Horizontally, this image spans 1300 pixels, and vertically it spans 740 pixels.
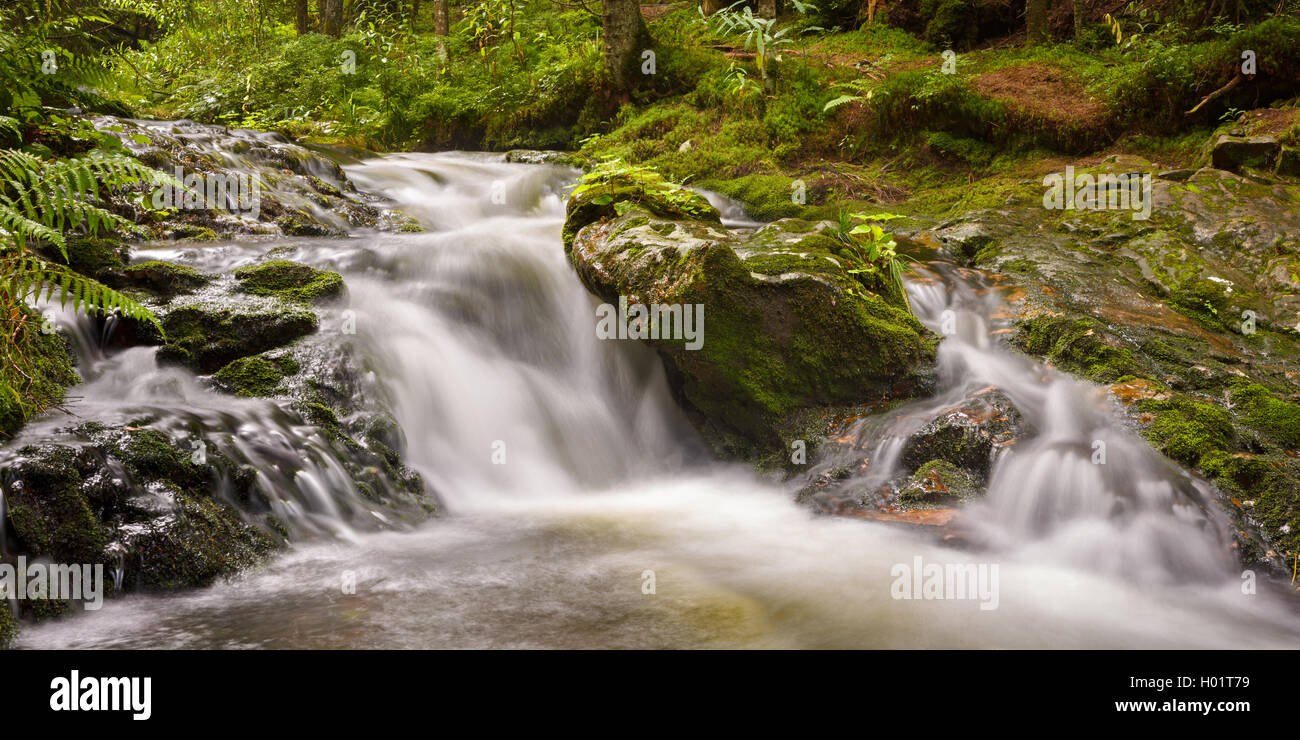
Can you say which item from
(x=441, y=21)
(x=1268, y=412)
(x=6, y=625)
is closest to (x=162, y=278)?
(x=6, y=625)

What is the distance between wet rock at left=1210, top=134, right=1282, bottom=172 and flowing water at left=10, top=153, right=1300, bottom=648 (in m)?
3.53

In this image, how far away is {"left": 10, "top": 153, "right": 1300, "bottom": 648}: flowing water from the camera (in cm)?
324

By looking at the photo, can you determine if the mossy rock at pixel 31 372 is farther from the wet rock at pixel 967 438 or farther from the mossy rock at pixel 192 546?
the wet rock at pixel 967 438

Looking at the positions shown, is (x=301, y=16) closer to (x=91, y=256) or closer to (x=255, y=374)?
(x=91, y=256)

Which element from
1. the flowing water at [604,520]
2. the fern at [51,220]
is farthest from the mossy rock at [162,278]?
the fern at [51,220]

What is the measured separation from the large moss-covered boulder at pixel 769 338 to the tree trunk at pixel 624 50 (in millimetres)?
7506

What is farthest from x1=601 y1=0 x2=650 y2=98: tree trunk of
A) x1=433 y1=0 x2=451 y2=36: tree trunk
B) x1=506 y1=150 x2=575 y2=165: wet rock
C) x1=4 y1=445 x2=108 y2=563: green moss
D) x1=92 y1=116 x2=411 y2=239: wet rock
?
Answer: x1=4 y1=445 x2=108 y2=563: green moss

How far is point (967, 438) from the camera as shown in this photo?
16.5 feet

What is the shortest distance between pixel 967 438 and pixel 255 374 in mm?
4722

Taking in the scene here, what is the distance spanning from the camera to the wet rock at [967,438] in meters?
4.95

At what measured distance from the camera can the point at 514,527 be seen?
4707 millimetres

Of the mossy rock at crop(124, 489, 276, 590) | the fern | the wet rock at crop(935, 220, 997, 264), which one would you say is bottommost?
the mossy rock at crop(124, 489, 276, 590)

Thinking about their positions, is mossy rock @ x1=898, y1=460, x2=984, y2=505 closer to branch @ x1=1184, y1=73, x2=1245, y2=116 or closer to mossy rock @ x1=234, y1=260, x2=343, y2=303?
mossy rock @ x1=234, y1=260, x2=343, y2=303

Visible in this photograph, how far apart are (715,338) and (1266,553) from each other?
3.40m
